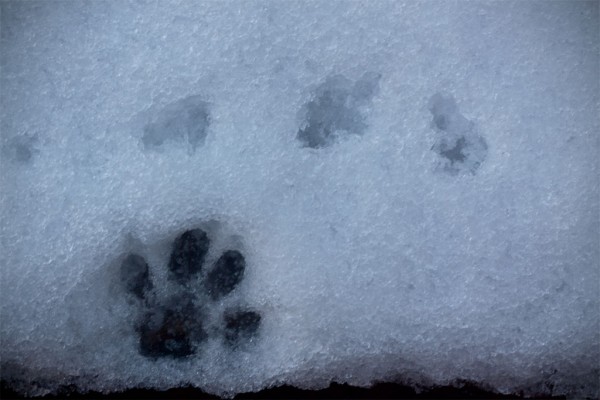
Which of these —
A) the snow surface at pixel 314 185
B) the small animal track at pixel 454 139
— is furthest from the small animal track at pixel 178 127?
the small animal track at pixel 454 139

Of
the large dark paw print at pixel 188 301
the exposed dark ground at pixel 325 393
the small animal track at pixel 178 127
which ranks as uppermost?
the small animal track at pixel 178 127

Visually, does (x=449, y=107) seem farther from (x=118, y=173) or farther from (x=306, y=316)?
(x=118, y=173)

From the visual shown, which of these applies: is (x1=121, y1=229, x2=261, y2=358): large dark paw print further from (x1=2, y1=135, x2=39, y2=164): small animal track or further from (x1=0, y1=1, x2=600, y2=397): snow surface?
(x1=2, y1=135, x2=39, y2=164): small animal track

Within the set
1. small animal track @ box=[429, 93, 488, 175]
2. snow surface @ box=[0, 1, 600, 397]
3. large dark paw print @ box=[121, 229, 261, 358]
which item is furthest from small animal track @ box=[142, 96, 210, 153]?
small animal track @ box=[429, 93, 488, 175]

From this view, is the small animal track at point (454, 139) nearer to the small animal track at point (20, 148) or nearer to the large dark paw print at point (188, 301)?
the large dark paw print at point (188, 301)

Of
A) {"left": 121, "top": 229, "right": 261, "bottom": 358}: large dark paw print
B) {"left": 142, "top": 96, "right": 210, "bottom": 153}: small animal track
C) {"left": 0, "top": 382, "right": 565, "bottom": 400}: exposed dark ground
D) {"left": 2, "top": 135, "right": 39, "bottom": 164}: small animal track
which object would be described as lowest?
{"left": 0, "top": 382, "right": 565, "bottom": 400}: exposed dark ground

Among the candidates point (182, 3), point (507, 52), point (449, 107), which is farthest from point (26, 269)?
point (507, 52)

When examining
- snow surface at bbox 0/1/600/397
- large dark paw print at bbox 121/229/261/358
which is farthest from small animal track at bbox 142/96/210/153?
large dark paw print at bbox 121/229/261/358

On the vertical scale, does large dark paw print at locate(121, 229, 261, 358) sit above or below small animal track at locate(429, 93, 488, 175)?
below
